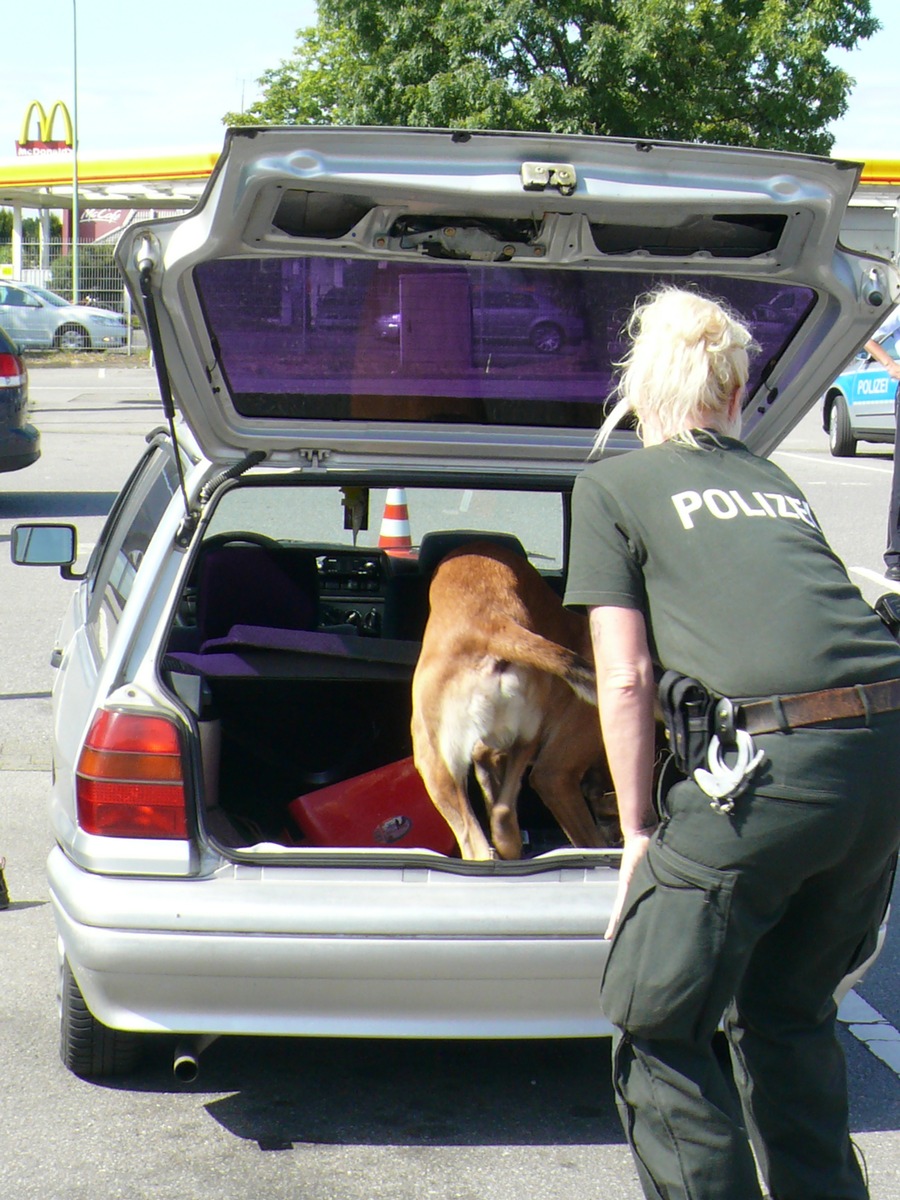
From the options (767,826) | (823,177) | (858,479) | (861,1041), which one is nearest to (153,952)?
(767,826)

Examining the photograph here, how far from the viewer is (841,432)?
16.9 meters

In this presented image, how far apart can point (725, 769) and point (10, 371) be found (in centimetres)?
1050

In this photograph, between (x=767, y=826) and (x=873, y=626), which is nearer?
(x=767, y=826)

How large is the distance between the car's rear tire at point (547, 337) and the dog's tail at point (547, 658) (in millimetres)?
819

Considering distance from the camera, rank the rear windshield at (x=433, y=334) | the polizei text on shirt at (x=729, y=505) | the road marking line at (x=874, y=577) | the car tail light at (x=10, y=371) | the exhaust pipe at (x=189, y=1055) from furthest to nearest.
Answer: the car tail light at (x=10, y=371) → the road marking line at (x=874, y=577) → the rear windshield at (x=433, y=334) → the exhaust pipe at (x=189, y=1055) → the polizei text on shirt at (x=729, y=505)

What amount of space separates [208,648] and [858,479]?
11914 mm

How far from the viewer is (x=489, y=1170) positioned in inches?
119

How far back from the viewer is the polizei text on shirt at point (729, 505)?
2393 millimetres

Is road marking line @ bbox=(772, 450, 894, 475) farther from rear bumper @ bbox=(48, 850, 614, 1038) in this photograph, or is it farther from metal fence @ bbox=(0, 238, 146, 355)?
metal fence @ bbox=(0, 238, 146, 355)

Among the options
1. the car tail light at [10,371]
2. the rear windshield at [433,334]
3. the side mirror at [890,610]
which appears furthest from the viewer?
the car tail light at [10,371]

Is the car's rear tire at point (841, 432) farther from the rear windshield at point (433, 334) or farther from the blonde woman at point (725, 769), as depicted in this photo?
the blonde woman at point (725, 769)

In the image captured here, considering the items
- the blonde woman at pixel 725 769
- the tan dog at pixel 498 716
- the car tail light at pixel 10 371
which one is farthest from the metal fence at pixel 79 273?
the blonde woman at pixel 725 769

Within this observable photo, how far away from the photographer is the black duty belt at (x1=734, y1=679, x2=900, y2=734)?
89.5 inches

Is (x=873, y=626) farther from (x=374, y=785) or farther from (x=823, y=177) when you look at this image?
(x=374, y=785)
